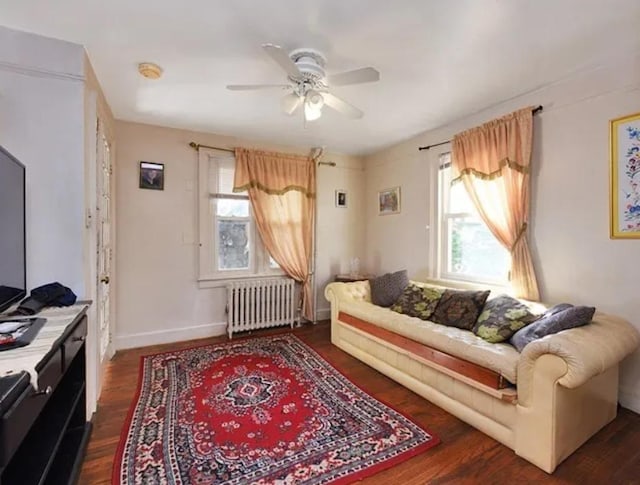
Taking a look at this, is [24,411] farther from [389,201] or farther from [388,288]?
[389,201]

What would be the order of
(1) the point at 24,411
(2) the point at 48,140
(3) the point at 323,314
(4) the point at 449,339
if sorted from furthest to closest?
(3) the point at 323,314 < (4) the point at 449,339 < (2) the point at 48,140 < (1) the point at 24,411

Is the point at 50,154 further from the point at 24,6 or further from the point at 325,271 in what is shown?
the point at 325,271

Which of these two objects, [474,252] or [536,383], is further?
[474,252]

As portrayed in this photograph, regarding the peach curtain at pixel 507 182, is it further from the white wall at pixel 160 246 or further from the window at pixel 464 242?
the white wall at pixel 160 246

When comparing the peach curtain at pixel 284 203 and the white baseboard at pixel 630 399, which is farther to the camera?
the peach curtain at pixel 284 203

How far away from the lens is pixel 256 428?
1.98m

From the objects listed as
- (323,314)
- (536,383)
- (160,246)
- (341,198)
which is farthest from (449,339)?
(160,246)

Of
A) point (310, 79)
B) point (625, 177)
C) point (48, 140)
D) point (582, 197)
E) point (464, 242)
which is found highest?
point (310, 79)

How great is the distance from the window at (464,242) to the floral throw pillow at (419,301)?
491mm

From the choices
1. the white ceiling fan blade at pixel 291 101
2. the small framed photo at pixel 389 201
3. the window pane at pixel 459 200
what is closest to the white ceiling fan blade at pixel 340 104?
the white ceiling fan blade at pixel 291 101

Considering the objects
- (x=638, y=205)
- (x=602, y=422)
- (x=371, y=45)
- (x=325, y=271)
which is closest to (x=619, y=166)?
(x=638, y=205)

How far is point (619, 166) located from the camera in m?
2.20

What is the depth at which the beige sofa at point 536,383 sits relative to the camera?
64.0 inches

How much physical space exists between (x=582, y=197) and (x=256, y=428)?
286cm
